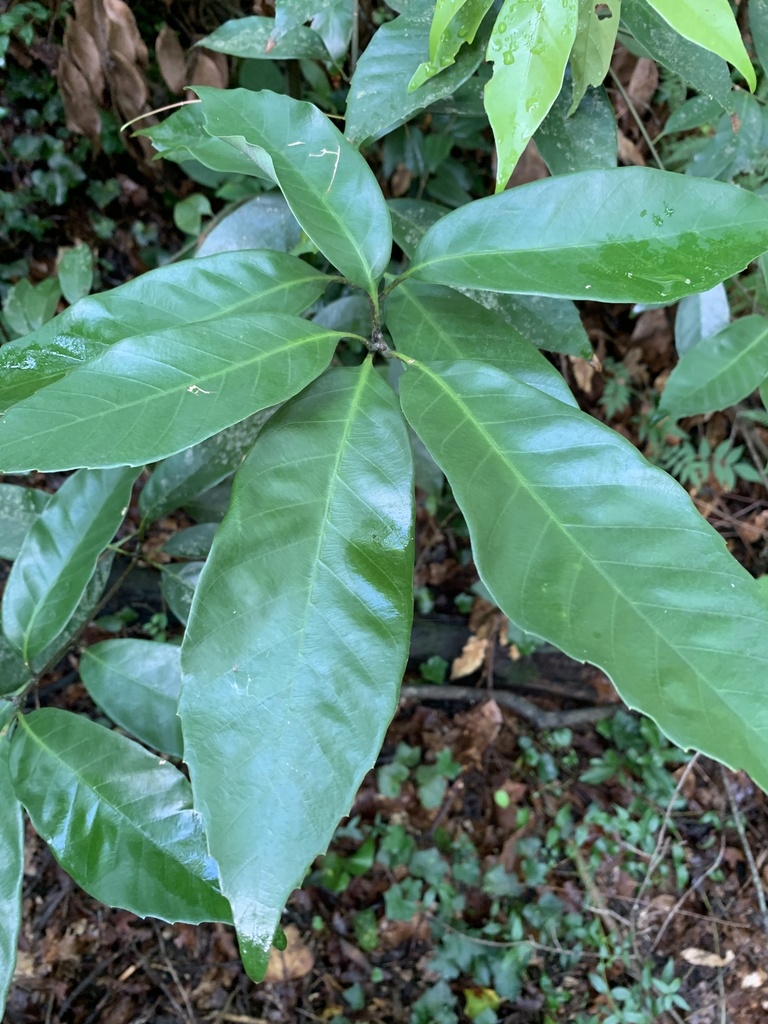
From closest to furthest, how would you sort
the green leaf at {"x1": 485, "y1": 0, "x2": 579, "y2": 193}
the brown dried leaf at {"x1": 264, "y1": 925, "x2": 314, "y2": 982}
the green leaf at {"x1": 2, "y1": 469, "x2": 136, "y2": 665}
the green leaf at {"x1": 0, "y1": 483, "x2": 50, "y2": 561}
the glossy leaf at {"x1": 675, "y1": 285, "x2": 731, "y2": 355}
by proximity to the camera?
1. the green leaf at {"x1": 485, "y1": 0, "x2": 579, "y2": 193}
2. the green leaf at {"x1": 2, "y1": 469, "x2": 136, "y2": 665}
3. the green leaf at {"x1": 0, "y1": 483, "x2": 50, "y2": 561}
4. the glossy leaf at {"x1": 675, "y1": 285, "x2": 731, "y2": 355}
5. the brown dried leaf at {"x1": 264, "y1": 925, "x2": 314, "y2": 982}

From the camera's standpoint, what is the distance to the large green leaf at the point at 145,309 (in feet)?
2.38

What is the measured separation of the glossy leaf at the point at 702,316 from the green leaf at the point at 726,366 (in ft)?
0.49

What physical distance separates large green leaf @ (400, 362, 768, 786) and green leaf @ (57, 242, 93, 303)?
1.28m

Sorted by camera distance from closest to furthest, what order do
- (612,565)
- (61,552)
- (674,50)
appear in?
1. (612,565)
2. (674,50)
3. (61,552)

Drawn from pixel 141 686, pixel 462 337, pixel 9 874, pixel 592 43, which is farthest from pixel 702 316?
pixel 9 874

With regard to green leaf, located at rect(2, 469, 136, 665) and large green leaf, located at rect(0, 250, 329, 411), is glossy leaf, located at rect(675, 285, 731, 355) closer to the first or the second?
large green leaf, located at rect(0, 250, 329, 411)

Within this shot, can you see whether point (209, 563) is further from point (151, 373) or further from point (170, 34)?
point (170, 34)

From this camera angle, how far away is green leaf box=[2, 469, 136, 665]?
1014mm

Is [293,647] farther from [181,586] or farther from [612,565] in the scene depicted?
[181,586]

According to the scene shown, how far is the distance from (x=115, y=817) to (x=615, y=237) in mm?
922

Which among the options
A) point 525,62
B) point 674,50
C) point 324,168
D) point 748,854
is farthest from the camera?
point 748,854

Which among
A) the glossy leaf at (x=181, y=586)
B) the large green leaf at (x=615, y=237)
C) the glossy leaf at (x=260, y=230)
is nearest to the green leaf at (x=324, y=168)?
the large green leaf at (x=615, y=237)

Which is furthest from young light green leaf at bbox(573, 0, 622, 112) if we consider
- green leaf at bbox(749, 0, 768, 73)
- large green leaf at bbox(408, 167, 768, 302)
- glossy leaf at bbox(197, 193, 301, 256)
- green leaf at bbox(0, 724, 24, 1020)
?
green leaf at bbox(0, 724, 24, 1020)

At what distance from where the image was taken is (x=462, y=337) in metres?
0.82
